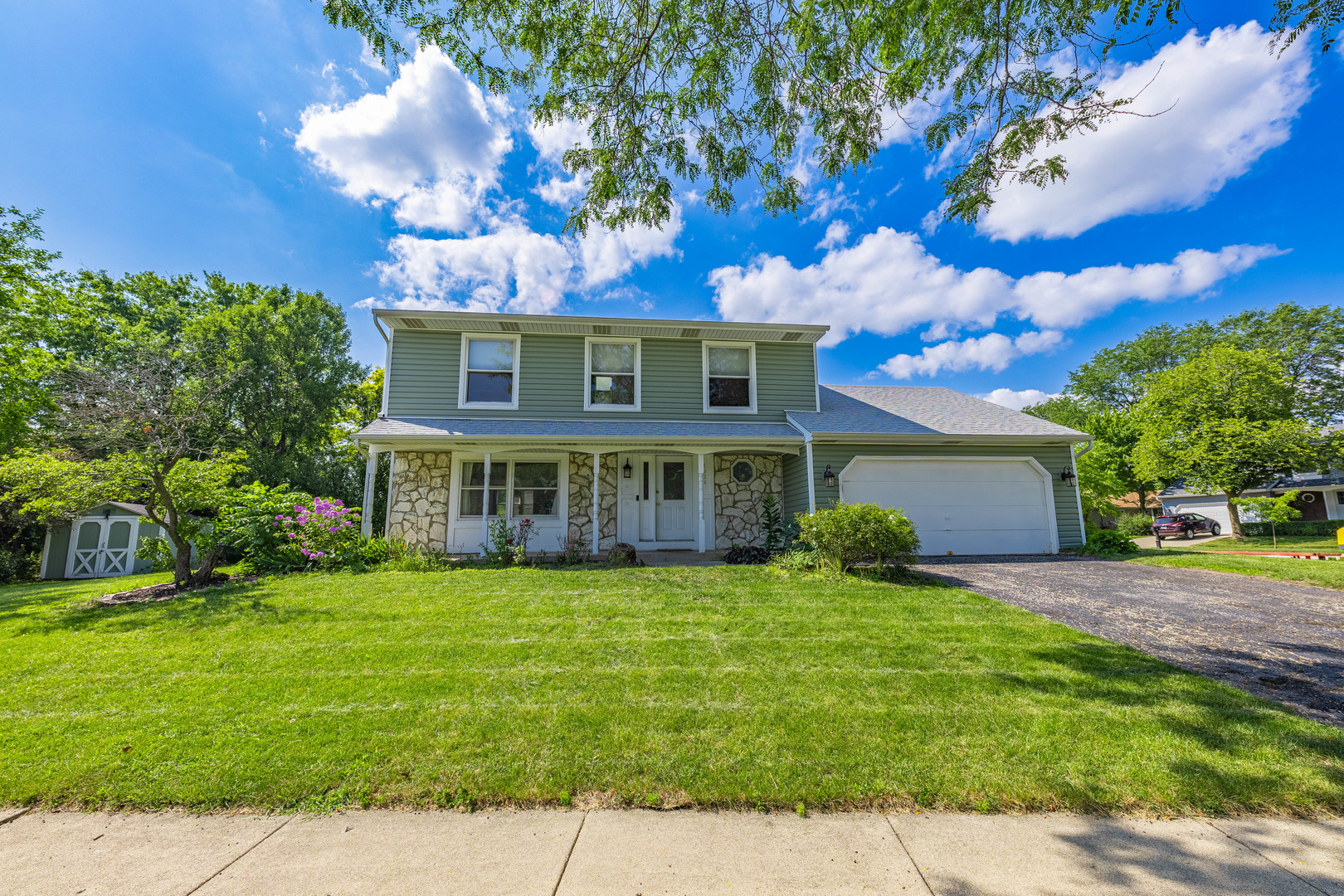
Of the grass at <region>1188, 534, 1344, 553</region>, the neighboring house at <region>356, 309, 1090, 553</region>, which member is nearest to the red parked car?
the grass at <region>1188, 534, 1344, 553</region>

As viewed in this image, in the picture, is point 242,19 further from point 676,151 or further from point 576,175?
point 676,151

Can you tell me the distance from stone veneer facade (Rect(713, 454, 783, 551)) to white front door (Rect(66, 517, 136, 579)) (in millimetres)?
15024

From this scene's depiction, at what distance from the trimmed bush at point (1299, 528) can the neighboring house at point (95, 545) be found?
37258 millimetres

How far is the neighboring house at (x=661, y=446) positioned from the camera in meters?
10.4

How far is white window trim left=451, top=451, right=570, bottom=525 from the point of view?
35.0ft

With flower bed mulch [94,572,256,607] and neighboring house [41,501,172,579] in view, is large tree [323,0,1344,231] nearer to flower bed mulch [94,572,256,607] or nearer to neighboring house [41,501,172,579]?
flower bed mulch [94,572,256,607]

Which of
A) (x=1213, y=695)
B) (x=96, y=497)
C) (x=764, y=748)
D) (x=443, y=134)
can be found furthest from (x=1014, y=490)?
(x=96, y=497)

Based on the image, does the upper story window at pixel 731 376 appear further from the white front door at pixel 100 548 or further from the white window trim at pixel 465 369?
the white front door at pixel 100 548

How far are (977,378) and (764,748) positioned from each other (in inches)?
1009

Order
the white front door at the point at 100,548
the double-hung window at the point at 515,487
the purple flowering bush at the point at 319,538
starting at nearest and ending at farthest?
1. the purple flowering bush at the point at 319,538
2. the double-hung window at the point at 515,487
3. the white front door at the point at 100,548

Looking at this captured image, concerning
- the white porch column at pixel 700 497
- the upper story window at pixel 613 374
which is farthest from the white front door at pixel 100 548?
the white porch column at pixel 700 497

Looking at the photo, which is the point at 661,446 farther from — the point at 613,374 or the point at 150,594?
the point at 150,594

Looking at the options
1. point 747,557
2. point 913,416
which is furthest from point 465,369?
point 913,416

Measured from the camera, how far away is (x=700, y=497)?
10391mm
